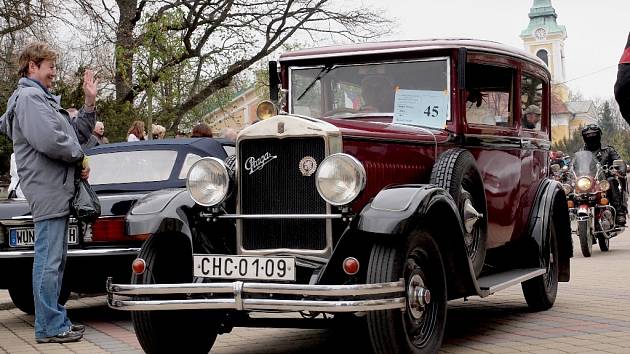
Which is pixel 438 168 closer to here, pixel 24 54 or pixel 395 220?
pixel 395 220

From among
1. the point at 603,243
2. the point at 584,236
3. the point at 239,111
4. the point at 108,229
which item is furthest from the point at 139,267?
the point at 239,111

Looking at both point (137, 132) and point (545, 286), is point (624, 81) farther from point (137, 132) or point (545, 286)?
point (137, 132)

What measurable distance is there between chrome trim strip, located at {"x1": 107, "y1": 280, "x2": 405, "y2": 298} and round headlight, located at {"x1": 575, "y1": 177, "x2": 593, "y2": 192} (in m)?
10.3

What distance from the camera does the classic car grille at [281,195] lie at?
17.9 feet

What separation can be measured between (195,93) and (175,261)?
24942 millimetres

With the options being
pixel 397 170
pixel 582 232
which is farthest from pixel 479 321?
pixel 582 232

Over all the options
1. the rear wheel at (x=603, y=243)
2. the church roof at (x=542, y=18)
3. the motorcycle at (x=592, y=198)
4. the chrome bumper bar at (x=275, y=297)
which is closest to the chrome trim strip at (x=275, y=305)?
the chrome bumper bar at (x=275, y=297)

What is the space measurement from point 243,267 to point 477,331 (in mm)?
2329

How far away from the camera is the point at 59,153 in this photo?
21.3ft

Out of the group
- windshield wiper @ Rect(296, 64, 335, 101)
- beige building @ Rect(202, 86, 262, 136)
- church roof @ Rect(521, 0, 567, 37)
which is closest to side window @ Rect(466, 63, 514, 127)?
windshield wiper @ Rect(296, 64, 335, 101)

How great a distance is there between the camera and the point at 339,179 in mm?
5270

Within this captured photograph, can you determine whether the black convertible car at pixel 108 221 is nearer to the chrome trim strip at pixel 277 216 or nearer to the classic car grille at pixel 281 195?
the chrome trim strip at pixel 277 216

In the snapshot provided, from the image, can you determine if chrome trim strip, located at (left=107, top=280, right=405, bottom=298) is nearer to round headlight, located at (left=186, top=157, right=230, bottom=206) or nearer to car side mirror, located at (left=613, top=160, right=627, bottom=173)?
round headlight, located at (left=186, top=157, right=230, bottom=206)

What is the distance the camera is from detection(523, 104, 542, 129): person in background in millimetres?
8031
